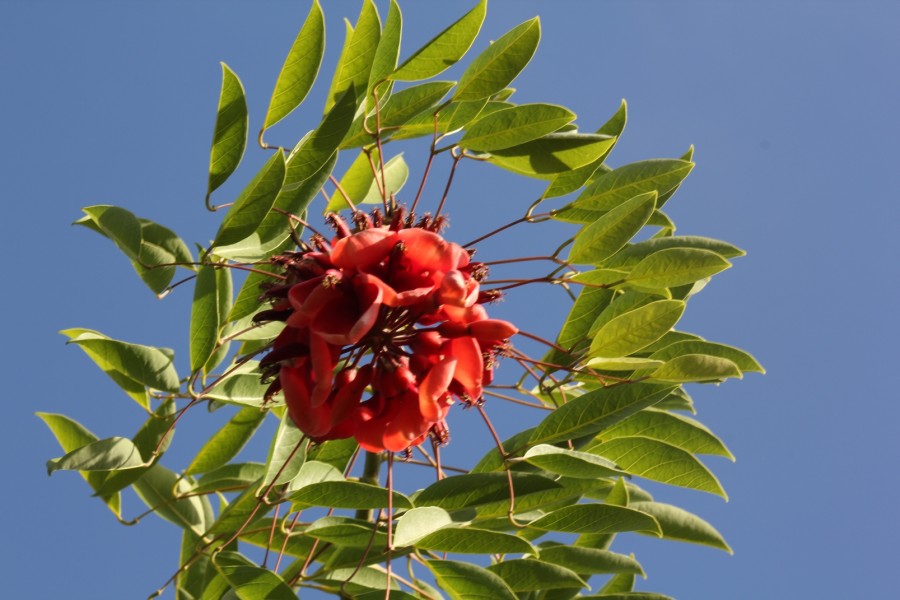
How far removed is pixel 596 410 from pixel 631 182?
84cm

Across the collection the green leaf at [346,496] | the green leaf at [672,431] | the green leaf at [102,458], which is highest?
the green leaf at [672,431]

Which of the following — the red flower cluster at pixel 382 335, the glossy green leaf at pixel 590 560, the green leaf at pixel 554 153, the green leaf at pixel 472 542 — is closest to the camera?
the red flower cluster at pixel 382 335

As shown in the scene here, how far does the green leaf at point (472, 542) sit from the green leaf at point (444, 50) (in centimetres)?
126

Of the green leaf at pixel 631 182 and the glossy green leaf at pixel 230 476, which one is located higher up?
the green leaf at pixel 631 182

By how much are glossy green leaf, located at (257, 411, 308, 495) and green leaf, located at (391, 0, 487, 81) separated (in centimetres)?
102

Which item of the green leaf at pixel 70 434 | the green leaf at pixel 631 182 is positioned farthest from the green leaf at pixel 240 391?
the green leaf at pixel 631 182

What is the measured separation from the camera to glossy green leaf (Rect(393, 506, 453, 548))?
2.55m

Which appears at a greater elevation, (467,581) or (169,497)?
(169,497)

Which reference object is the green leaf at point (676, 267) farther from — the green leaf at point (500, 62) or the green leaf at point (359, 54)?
the green leaf at point (359, 54)

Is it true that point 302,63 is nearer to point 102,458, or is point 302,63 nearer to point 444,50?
point 444,50

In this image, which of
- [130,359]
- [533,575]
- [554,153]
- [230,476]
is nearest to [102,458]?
[130,359]

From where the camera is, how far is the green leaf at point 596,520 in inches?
103

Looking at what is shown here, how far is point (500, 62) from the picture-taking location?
2.95 meters

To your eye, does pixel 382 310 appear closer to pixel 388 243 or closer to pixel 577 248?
pixel 388 243
